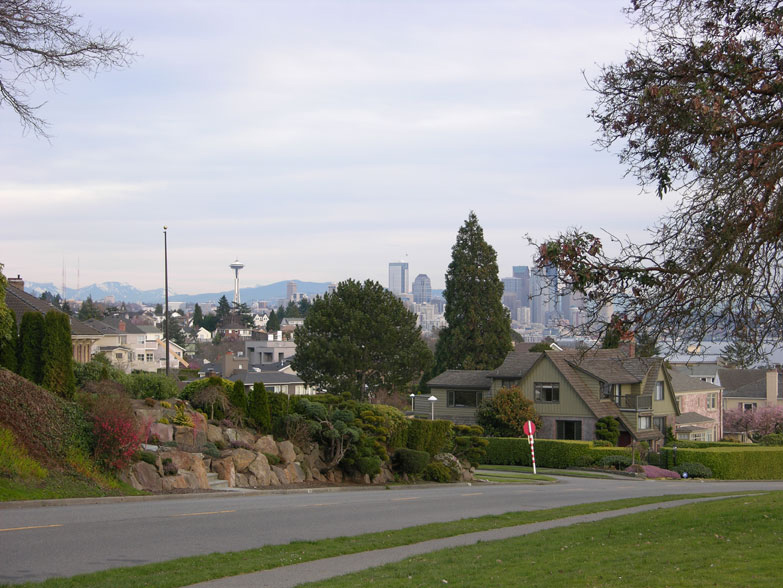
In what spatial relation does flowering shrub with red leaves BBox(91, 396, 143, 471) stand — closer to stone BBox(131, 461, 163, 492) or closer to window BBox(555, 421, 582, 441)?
stone BBox(131, 461, 163, 492)

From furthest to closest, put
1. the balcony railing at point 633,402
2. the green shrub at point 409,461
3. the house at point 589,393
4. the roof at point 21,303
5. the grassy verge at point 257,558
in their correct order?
the balcony railing at point 633,402 < the house at point 589,393 < the roof at point 21,303 < the green shrub at point 409,461 < the grassy verge at point 257,558

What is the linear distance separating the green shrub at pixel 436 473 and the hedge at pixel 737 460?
2070cm

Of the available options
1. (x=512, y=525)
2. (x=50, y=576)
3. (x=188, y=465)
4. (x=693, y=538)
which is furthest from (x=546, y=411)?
(x=50, y=576)

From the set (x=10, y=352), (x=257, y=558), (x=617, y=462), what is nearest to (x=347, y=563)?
(x=257, y=558)

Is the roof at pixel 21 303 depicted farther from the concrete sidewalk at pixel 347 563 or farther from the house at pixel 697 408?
the house at pixel 697 408

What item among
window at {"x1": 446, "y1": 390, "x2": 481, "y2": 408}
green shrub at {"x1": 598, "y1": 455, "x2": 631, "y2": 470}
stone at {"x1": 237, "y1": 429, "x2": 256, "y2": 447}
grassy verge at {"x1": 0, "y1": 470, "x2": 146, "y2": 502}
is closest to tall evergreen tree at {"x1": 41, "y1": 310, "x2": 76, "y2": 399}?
grassy verge at {"x1": 0, "y1": 470, "x2": 146, "y2": 502}

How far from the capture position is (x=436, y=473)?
3628cm

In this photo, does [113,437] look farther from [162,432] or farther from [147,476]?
[162,432]

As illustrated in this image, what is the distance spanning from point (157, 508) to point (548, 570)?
10.7m

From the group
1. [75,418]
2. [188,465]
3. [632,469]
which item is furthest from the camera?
[632,469]

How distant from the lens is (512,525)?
1861cm

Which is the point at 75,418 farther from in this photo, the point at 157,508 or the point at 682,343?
the point at 682,343

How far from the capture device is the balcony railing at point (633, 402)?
197 feet

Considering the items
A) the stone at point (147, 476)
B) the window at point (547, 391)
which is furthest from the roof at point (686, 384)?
the stone at point (147, 476)
